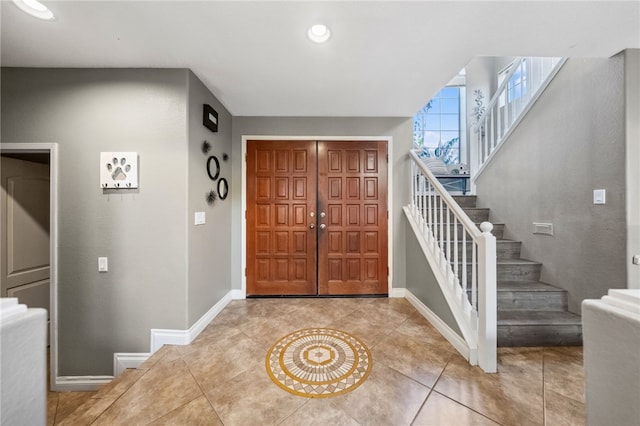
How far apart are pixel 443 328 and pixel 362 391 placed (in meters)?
1.05

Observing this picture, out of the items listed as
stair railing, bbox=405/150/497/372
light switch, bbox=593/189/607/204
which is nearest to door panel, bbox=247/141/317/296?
stair railing, bbox=405/150/497/372

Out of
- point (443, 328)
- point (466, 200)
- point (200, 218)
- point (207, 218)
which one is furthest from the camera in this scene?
point (466, 200)

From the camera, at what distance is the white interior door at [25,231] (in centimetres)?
217

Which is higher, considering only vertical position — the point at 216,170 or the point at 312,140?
the point at 312,140

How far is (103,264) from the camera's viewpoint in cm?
197

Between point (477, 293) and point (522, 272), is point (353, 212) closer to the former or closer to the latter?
point (477, 293)

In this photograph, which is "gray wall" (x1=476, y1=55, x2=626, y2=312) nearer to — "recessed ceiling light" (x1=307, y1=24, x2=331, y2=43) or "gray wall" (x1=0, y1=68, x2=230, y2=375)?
"recessed ceiling light" (x1=307, y1=24, x2=331, y2=43)

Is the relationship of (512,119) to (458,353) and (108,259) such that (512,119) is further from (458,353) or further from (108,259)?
(108,259)

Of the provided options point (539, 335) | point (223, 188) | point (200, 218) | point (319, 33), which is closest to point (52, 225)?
point (200, 218)

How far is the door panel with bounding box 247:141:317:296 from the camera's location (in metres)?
3.08

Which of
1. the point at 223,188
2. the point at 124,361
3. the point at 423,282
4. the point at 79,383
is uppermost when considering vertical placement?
the point at 223,188

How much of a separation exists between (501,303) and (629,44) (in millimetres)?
2249

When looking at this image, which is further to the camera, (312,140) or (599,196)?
(312,140)

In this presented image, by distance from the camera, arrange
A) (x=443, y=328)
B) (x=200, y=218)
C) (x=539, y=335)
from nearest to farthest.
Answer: (x=539, y=335), (x=443, y=328), (x=200, y=218)
